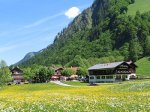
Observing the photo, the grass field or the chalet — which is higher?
the chalet

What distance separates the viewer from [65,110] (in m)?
24.1

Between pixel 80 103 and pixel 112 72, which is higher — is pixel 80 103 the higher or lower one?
the lower one

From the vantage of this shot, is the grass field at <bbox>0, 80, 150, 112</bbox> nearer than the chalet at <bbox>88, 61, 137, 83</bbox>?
Yes

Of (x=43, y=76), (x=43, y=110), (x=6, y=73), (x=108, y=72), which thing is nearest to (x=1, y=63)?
(x=6, y=73)

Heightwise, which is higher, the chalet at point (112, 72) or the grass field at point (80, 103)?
the chalet at point (112, 72)

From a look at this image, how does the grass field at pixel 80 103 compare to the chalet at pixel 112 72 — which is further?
the chalet at pixel 112 72

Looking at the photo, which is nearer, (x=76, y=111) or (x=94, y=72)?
(x=76, y=111)

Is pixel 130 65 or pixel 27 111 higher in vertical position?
pixel 130 65

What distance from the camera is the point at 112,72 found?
166m

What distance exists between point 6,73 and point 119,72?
4585 centimetres

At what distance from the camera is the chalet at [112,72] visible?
165875 mm

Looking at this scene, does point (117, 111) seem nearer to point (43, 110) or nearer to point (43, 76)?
point (43, 110)

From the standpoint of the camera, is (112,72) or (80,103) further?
(112,72)

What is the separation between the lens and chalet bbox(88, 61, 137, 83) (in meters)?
166
